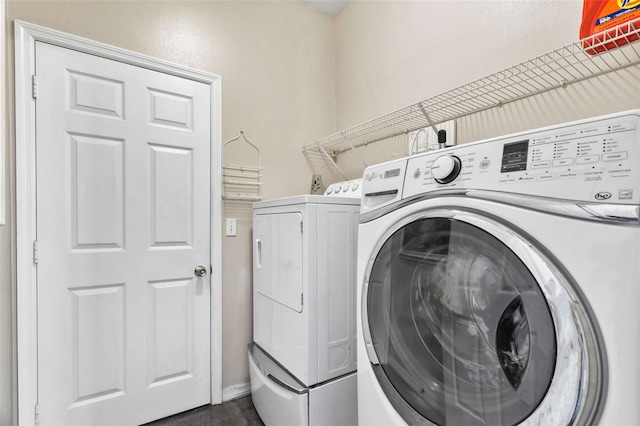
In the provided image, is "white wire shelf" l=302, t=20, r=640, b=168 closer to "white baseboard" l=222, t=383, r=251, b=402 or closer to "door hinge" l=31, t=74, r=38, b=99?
"door hinge" l=31, t=74, r=38, b=99

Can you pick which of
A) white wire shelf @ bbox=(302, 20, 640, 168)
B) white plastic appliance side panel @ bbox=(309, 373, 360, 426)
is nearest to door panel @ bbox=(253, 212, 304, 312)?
white plastic appliance side panel @ bbox=(309, 373, 360, 426)

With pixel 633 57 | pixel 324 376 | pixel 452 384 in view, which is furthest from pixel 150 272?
pixel 633 57

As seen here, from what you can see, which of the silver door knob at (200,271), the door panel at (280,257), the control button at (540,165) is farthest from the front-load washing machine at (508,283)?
the silver door knob at (200,271)

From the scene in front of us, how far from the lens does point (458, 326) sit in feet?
2.66

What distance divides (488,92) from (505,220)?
100cm

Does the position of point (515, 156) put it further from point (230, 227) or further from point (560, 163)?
point (230, 227)

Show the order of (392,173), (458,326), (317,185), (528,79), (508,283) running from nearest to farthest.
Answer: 1. (508,283)
2. (458,326)
3. (392,173)
4. (528,79)
5. (317,185)

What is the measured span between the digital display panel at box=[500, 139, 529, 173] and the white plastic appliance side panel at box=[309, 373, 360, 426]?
1.19m

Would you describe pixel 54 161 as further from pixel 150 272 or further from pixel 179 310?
pixel 179 310

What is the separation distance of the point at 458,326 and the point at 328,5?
8.17 ft

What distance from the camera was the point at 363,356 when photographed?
104 cm

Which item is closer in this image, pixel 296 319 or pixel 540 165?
pixel 540 165

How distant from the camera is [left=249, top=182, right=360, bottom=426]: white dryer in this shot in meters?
1.37

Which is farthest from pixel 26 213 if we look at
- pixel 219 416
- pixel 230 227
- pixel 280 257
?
pixel 219 416
